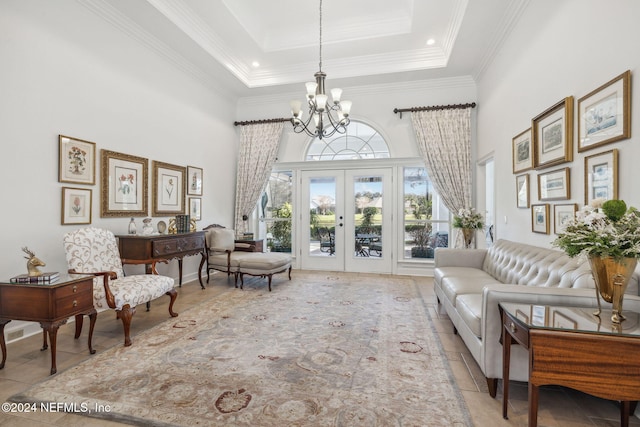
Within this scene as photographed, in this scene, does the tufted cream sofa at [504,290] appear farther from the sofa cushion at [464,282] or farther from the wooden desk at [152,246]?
the wooden desk at [152,246]

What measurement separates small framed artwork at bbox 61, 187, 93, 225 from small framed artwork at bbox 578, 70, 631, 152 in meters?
4.96

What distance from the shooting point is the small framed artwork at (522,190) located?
11.5 feet

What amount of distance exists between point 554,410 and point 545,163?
222cm

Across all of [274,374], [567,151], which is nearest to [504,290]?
[567,151]

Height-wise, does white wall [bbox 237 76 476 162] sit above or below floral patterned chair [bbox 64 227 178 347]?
above

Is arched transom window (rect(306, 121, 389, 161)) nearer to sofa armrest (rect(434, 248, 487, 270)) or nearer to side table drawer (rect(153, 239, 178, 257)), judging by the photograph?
sofa armrest (rect(434, 248, 487, 270))

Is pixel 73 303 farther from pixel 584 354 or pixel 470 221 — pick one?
pixel 470 221

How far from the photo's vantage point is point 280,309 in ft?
12.5

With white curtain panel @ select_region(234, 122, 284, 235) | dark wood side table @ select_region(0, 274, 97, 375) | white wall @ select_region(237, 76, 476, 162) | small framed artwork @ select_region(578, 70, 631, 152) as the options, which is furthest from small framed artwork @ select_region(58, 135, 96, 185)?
small framed artwork @ select_region(578, 70, 631, 152)

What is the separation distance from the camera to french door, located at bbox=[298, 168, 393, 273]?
5.98 meters

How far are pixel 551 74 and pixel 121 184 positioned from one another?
199 inches

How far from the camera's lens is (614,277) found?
1521mm

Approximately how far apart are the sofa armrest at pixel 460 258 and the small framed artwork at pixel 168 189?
162 inches

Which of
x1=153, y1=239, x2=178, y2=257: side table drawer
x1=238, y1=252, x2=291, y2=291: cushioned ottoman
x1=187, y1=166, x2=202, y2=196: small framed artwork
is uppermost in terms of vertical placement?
x1=187, y1=166, x2=202, y2=196: small framed artwork
